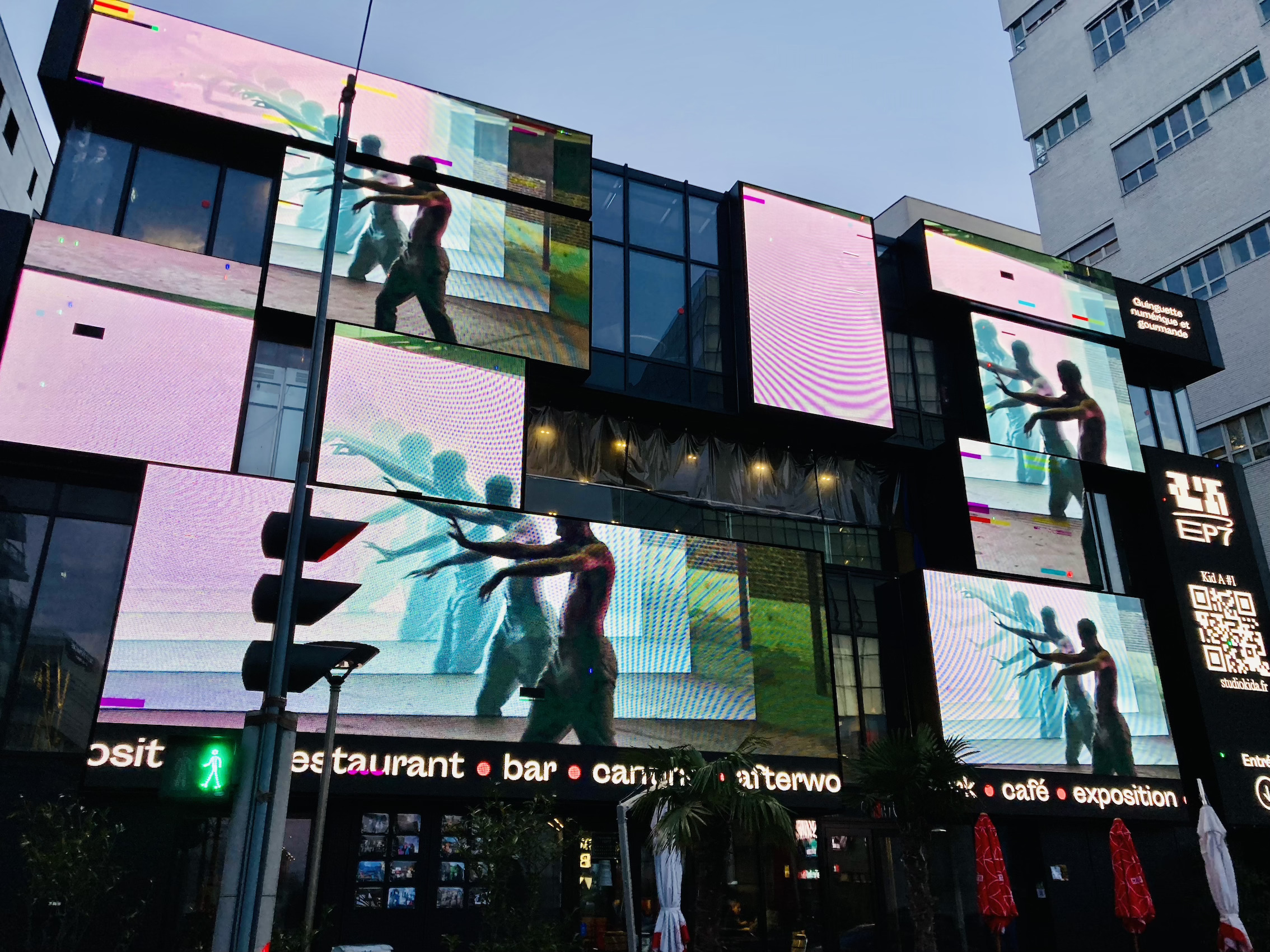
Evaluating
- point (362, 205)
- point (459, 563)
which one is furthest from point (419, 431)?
point (362, 205)

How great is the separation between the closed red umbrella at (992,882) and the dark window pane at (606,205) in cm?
1760

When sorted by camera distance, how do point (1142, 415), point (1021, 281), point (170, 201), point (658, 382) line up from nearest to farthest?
point (170, 201) < point (658, 382) < point (1021, 281) < point (1142, 415)

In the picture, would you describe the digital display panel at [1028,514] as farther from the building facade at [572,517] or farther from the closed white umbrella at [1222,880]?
the closed white umbrella at [1222,880]

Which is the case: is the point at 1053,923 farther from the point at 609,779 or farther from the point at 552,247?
the point at 552,247

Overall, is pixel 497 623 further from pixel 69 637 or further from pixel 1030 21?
pixel 1030 21

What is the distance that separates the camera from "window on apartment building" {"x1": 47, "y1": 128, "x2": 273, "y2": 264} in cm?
2234

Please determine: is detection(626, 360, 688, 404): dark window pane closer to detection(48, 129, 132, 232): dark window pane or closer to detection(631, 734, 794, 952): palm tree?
detection(631, 734, 794, 952): palm tree

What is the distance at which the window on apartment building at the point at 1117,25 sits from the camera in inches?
1957

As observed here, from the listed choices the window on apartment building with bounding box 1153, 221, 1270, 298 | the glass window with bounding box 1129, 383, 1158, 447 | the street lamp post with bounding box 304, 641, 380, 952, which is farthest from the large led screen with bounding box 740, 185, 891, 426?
the window on apartment building with bounding box 1153, 221, 1270, 298

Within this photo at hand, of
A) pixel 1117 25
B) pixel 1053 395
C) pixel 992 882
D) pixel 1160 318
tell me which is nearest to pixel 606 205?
pixel 1053 395

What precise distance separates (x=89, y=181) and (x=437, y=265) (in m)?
7.83

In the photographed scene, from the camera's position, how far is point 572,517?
2444cm

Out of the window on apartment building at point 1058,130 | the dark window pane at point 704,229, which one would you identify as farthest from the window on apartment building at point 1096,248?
the dark window pane at point 704,229

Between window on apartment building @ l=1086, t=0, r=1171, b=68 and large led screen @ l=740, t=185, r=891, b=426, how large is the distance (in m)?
29.7
